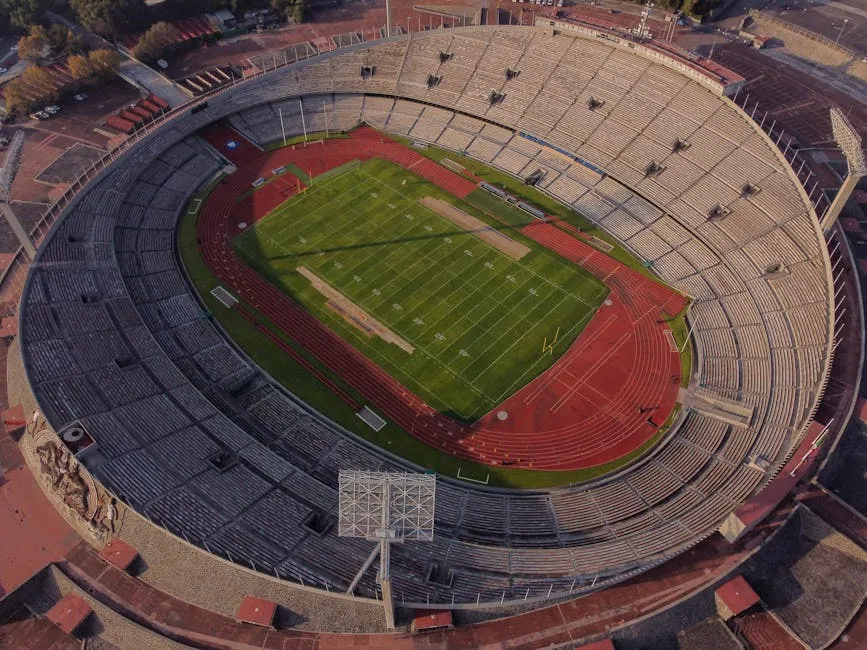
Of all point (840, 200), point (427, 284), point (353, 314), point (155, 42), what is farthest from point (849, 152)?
point (155, 42)

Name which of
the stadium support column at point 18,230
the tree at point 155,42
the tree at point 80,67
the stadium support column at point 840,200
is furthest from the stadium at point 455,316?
the tree at point 80,67

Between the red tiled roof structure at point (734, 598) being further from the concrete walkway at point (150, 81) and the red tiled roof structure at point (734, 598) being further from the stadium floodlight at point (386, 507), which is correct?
the concrete walkway at point (150, 81)

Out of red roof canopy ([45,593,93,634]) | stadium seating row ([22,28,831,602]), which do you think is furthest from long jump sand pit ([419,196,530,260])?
red roof canopy ([45,593,93,634])

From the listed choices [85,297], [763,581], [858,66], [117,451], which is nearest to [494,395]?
[763,581]

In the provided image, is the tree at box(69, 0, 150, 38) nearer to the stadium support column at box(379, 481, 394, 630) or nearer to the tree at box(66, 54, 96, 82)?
the tree at box(66, 54, 96, 82)

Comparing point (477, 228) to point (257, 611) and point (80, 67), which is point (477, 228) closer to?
point (257, 611)
